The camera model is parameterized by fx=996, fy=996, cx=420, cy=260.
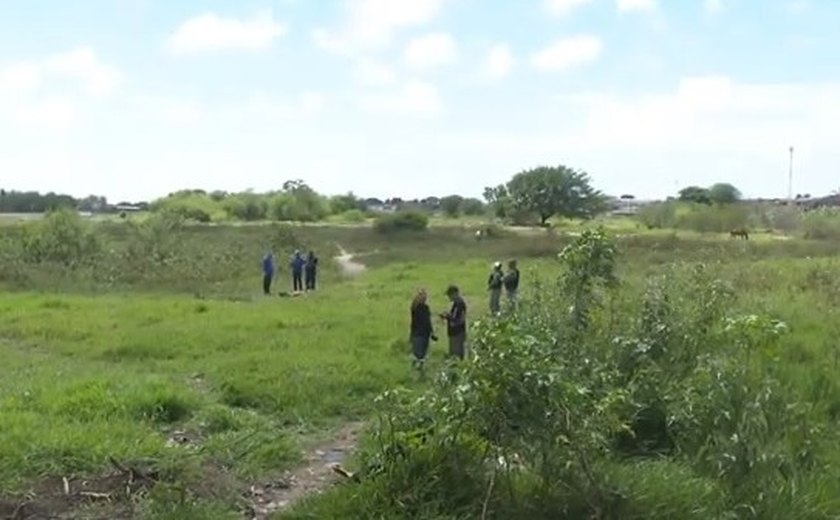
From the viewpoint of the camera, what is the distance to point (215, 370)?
48.8 feet

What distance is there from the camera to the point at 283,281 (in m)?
38.3

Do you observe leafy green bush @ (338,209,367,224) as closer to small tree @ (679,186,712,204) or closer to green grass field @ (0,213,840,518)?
small tree @ (679,186,712,204)

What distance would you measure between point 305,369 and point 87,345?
232 inches

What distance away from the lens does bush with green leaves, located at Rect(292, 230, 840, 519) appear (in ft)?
24.4

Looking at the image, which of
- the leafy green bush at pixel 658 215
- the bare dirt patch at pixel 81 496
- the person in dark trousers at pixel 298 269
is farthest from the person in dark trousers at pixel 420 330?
the leafy green bush at pixel 658 215

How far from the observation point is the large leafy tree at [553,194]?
9281 centimetres

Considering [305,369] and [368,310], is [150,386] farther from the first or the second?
[368,310]

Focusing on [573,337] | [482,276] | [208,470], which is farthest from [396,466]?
[482,276]

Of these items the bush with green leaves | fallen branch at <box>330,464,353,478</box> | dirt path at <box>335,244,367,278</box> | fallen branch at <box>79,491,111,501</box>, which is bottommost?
dirt path at <box>335,244,367,278</box>

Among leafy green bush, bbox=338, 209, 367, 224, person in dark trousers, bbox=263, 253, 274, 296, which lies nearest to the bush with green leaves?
person in dark trousers, bbox=263, 253, 274, 296

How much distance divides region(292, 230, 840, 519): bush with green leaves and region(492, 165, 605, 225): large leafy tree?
83.9 metres

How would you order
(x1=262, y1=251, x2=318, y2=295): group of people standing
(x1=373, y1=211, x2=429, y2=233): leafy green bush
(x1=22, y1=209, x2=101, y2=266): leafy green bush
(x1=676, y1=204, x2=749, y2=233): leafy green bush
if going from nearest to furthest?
1. (x1=262, y1=251, x2=318, y2=295): group of people standing
2. (x1=22, y1=209, x2=101, y2=266): leafy green bush
3. (x1=373, y1=211, x2=429, y2=233): leafy green bush
4. (x1=676, y1=204, x2=749, y2=233): leafy green bush

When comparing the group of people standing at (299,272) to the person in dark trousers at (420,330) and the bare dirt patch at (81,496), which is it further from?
the bare dirt patch at (81,496)

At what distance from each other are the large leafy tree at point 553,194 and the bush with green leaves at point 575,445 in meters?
83.9
